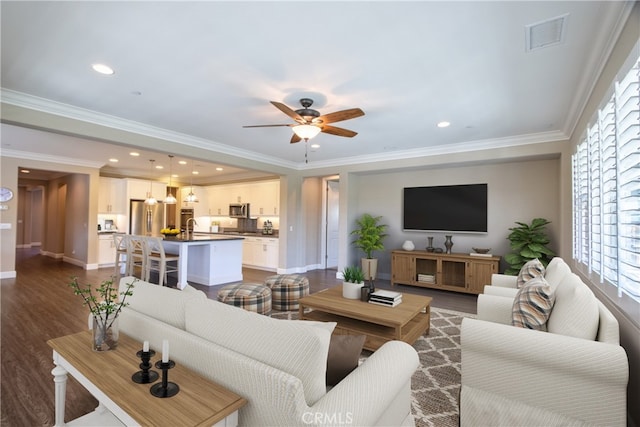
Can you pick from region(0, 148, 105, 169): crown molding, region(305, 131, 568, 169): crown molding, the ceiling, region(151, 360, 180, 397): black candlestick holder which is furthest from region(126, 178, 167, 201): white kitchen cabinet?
region(151, 360, 180, 397): black candlestick holder

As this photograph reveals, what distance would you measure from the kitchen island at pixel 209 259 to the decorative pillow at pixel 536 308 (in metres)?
4.87

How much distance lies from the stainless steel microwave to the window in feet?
24.3

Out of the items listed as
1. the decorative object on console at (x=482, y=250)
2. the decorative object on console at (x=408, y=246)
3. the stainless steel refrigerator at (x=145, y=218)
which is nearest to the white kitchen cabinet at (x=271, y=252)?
the decorative object on console at (x=408, y=246)

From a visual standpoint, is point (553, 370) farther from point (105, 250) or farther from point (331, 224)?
point (105, 250)

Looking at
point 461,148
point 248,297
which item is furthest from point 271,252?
point 461,148

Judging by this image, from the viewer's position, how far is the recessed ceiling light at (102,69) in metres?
2.73

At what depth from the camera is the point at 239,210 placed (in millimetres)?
8859

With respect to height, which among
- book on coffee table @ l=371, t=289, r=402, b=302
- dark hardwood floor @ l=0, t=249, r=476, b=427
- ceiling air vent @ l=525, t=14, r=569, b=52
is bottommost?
dark hardwood floor @ l=0, t=249, r=476, b=427

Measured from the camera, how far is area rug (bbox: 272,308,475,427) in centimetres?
199

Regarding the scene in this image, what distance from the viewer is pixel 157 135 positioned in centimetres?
455

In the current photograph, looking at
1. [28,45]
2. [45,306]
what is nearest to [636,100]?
[28,45]

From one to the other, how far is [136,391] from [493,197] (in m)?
5.86

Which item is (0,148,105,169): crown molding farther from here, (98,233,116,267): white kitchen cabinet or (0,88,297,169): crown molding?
(0,88,297,169): crown molding

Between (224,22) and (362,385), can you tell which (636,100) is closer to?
(362,385)
